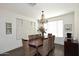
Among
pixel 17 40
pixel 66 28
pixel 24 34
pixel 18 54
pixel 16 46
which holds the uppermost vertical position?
pixel 66 28

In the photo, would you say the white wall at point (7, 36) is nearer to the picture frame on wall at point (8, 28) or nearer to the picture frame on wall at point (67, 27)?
the picture frame on wall at point (8, 28)

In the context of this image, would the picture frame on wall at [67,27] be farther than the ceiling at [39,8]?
Yes

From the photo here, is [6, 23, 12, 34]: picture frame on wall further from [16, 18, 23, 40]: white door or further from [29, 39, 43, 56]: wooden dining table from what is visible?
[29, 39, 43, 56]: wooden dining table

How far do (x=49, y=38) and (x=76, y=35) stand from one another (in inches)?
24.9

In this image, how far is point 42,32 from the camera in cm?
212

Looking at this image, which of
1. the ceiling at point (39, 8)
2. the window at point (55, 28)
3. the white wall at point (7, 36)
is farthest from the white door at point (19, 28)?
the window at point (55, 28)

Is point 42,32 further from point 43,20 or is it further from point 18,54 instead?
point 18,54

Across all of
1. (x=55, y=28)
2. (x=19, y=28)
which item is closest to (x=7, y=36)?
(x=19, y=28)

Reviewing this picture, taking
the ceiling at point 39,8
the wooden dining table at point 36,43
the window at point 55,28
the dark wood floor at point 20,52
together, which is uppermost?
the ceiling at point 39,8

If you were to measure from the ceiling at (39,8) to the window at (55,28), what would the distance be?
197 mm

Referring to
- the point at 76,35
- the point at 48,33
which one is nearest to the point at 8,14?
the point at 48,33

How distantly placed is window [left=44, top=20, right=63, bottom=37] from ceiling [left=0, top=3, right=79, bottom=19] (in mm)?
197

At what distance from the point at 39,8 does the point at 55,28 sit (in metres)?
0.63

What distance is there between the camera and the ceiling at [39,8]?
1.97 meters
